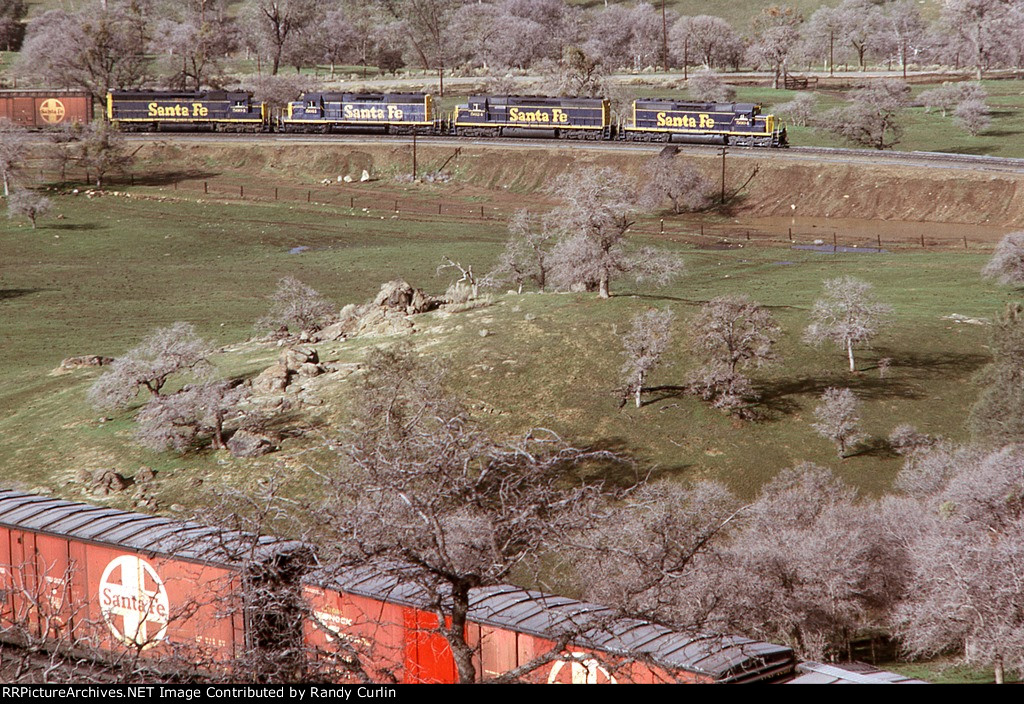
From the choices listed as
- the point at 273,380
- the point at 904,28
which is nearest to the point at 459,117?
the point at 273,380

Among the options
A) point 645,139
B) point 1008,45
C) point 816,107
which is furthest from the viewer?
point 1008,45

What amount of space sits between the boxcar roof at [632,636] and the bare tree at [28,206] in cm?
7177

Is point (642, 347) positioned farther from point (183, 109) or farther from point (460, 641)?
point (183, 109)

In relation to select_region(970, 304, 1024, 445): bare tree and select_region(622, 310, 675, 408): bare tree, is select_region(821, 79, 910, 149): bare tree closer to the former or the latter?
select_region(622, 310, 675, 408): bare tree

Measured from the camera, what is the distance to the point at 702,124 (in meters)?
98.6

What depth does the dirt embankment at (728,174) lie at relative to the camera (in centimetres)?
8212

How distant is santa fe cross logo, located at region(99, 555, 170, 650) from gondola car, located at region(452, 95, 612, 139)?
8388 centimetres

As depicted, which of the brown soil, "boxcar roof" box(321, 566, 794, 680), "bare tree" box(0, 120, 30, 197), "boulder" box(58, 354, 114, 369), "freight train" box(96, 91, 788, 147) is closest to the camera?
"boxcar roof" box(321, 566, 794, 680)

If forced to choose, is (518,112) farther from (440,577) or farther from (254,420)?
(440,577)

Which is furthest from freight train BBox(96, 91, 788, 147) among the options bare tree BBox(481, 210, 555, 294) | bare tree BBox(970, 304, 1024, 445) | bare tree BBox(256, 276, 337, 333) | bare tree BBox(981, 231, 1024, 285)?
bare tree BBox(970, 304, 1024, 445)

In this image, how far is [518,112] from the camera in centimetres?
10462

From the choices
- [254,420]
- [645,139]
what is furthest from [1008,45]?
[254,420]

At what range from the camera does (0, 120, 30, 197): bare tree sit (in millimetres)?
89938

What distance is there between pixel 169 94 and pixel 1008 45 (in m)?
102
